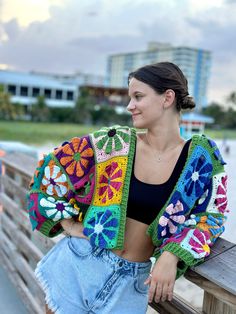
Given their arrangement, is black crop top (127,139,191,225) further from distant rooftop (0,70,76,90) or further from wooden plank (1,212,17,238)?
distant rooftop (0,70,76,90)

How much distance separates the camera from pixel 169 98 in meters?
1.39

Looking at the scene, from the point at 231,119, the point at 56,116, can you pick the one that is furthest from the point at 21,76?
the point at 231,119

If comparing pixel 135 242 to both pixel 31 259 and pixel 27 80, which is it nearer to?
pixel 31 259

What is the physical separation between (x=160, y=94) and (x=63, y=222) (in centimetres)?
58

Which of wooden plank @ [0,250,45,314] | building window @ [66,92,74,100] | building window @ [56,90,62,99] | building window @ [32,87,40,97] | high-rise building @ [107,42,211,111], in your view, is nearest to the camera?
wooden plank @ [0,250,45,314]

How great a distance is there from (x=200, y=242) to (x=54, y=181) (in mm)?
567

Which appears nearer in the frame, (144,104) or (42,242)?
(144,104)

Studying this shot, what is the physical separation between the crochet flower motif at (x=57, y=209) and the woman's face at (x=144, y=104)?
1.28 ft

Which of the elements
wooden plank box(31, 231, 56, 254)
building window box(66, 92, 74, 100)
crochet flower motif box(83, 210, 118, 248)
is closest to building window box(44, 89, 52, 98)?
building window box(66, 92, 74, 100)

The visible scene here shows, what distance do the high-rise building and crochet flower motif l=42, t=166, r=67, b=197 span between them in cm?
10139

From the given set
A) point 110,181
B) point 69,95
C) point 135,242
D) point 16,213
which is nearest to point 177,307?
point 135,242

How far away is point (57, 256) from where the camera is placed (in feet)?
5.06

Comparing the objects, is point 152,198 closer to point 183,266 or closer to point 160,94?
point 183,266

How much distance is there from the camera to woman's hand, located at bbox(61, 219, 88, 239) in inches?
59.3
